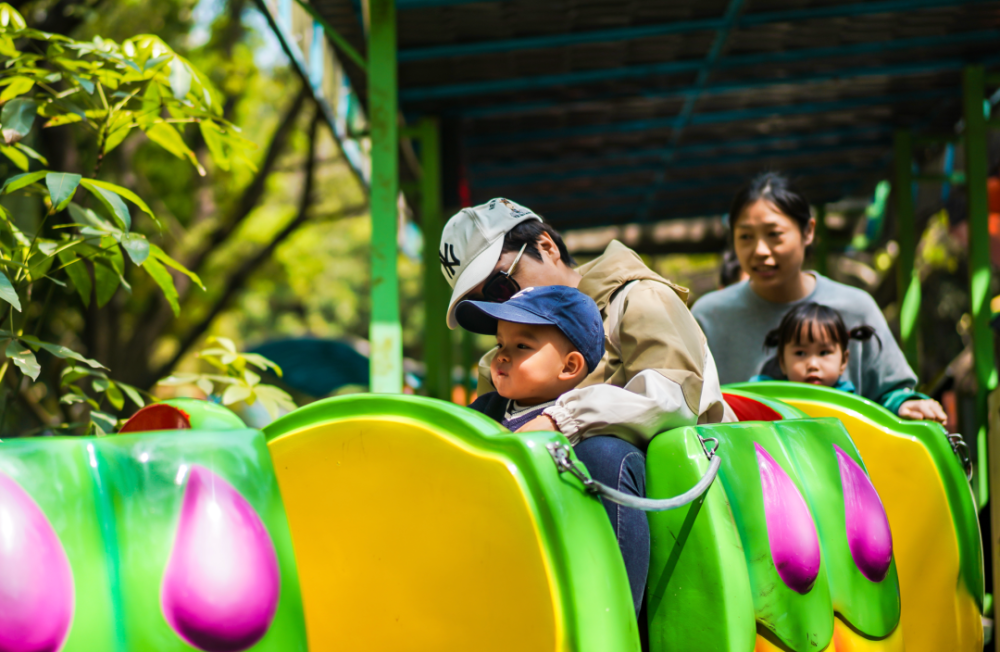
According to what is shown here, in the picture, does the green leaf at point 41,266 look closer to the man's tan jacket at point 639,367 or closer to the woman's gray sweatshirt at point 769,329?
the man's tan jacket at point 639,367

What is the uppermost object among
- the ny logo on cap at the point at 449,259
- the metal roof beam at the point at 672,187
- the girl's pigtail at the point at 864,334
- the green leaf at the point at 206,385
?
the metal roof beam at the point at 672,187

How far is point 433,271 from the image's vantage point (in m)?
5.61

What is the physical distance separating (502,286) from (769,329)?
1498mm

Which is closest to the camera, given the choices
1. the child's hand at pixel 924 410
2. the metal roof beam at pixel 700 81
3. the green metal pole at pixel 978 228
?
the child's hand at pixel 924 410

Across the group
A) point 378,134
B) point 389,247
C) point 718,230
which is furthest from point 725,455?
point 718,230

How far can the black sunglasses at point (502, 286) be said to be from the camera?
219cm

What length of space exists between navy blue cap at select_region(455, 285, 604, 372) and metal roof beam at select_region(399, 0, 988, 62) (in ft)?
8.76

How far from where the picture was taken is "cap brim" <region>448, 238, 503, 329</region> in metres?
2.15

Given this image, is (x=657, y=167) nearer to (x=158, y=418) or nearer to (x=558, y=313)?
(x=558, y=313)

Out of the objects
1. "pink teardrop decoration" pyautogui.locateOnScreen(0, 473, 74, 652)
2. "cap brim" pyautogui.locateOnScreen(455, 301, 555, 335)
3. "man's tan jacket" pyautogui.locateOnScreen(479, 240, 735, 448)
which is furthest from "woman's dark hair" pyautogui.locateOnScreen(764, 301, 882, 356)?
"pink teardrop decoration" pyautogui.locateOnScreen(0, 473, 74, 652)

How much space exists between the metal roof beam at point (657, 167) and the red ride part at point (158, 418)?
5.29m

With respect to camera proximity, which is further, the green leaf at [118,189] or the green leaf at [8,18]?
the green leaf at [8,18]

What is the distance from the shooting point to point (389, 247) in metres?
3.48

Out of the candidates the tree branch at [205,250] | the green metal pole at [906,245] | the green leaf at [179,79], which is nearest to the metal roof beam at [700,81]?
the green metal pole at [906,245]
